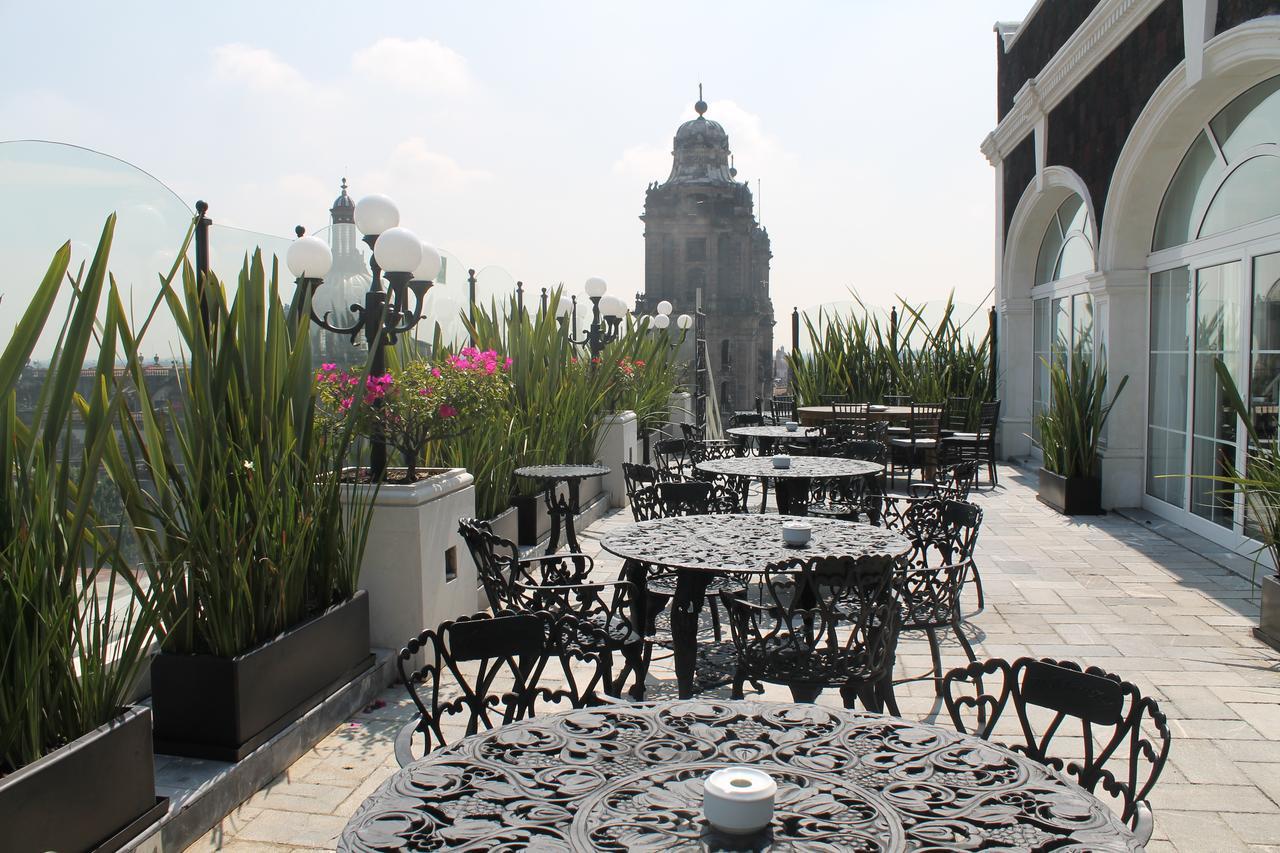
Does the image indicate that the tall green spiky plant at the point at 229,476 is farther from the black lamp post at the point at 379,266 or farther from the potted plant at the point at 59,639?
the black lamp post at the point at 379,266

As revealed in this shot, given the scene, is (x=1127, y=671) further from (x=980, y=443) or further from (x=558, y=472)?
(x=980, y=443)

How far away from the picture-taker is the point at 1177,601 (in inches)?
204

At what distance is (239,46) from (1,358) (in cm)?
330

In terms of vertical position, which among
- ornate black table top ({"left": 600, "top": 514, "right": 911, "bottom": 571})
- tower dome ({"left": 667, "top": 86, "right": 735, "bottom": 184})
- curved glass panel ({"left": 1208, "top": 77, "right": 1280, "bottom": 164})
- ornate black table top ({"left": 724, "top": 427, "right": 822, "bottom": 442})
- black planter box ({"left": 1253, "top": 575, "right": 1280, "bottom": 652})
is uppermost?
tower dome ({"left": 667, "top": 86, "right": 735, "bottom": 184})

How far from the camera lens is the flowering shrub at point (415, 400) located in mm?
4164

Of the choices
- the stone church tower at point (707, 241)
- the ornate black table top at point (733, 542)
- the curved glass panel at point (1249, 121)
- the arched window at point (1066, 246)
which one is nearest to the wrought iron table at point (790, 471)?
the ornate black table top at point (733, 542)

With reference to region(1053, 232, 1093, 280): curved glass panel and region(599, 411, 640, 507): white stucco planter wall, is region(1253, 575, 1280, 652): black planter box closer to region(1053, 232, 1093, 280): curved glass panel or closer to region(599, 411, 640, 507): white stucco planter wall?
region(599, 411, 640, 507): white stucco planter wall

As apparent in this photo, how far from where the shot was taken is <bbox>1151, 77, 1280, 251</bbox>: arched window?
6.02m

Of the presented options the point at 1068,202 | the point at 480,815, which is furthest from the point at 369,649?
the point at 1068,202

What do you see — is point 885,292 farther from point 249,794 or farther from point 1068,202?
point 249,794

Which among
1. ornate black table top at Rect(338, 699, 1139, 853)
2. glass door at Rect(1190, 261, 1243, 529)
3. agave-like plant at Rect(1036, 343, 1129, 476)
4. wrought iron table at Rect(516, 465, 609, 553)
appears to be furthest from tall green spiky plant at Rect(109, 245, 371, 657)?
agave-like plant at Rect(1036, 343, 1129, 476)

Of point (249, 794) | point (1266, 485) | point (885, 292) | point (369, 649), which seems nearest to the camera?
point (249, 794)

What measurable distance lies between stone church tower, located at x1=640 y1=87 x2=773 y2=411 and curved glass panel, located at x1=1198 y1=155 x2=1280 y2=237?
128ft

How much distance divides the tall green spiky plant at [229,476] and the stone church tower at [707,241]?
4300 cm
